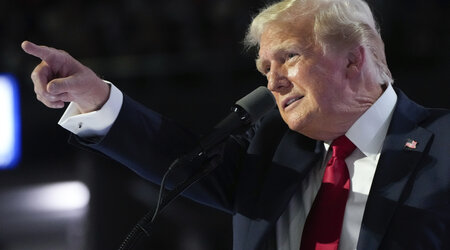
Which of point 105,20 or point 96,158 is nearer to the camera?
point 96,158

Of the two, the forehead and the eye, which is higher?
the forehead

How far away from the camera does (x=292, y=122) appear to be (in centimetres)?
201

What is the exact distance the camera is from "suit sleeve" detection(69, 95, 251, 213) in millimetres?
1986

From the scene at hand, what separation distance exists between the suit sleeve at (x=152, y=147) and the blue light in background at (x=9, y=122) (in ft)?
8.17

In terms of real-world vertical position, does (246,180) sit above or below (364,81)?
below

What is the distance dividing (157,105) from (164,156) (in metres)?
2.86

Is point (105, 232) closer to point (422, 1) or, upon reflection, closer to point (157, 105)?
point (157, 105)

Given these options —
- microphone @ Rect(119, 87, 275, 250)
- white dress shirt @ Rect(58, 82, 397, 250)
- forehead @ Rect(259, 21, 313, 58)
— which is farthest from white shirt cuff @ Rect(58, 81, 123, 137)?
forehead @ Rect(259, 21, 313, 58)

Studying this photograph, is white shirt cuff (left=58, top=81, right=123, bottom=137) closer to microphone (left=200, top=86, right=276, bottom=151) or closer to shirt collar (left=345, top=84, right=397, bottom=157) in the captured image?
microphone (left=200, top=86, right=276, bottom=151)

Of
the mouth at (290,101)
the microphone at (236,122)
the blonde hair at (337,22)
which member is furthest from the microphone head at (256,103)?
the blonde hair at (337,22)

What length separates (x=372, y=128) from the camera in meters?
2.05

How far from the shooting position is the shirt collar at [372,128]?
204cm

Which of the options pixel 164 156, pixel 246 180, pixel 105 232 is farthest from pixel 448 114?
pixel 105 232

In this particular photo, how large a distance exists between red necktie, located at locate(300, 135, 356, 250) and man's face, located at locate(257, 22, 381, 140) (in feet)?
0.17
